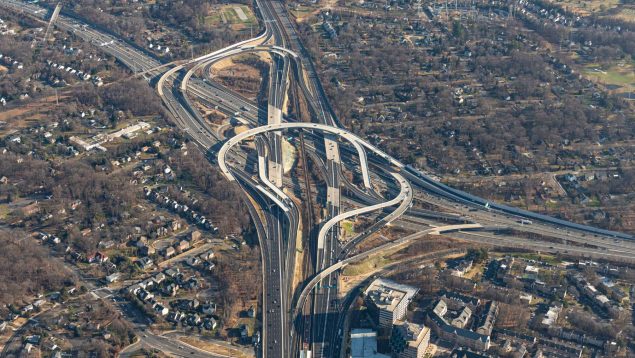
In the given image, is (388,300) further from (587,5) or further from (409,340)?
(587,5)

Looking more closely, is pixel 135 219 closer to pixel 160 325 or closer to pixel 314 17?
pixel 160 325

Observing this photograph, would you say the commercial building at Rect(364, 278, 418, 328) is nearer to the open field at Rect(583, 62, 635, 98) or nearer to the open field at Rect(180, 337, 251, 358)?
the open field at Rect(180, 337, 251, 358)

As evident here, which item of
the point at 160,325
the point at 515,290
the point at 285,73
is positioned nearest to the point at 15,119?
the point at 285,73

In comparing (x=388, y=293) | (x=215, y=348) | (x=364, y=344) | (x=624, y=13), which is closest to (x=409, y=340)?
(x=364, y=344)

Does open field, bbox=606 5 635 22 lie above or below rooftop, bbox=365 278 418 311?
above

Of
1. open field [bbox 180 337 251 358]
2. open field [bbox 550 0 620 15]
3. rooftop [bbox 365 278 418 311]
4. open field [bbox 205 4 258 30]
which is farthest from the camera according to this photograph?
Result: open field [bbox 550 0 620 15]

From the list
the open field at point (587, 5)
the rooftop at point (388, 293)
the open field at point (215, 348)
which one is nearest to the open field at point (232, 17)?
the open field at point (587, 5)

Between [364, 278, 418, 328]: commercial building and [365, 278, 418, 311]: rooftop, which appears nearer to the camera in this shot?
[364, 278, 418, 328]: commercial building

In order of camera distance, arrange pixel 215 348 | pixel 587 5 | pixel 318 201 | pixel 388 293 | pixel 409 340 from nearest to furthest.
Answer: pixel 409 340 → pixel 215 348 → pixel 388 293 → pixel 318 201 → pixel 587 5

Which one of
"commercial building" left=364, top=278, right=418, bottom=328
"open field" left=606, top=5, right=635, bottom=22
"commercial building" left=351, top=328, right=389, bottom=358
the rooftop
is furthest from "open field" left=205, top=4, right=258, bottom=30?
"commercial building" left=351, top=328, right=389, bottom=358
